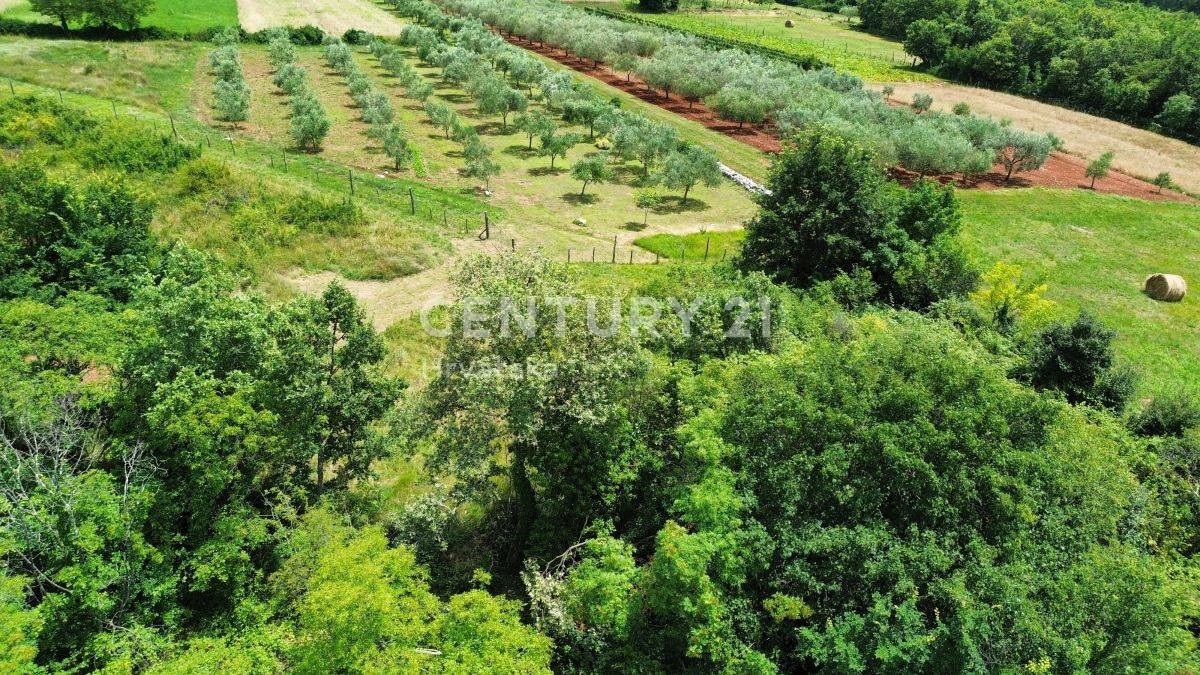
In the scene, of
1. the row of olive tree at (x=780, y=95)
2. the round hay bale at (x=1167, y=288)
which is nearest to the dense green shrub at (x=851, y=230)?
the row of olive tree at (x=780, y=95)

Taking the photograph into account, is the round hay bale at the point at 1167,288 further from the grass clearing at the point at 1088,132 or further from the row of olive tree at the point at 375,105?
the row of olive tree at the point at 375,105

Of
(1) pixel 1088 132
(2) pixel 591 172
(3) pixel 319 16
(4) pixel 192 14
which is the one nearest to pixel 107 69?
(4) pixel 192 14

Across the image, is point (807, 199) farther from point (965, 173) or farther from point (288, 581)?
point (965, 173)

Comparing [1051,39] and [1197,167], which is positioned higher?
[1051,39]

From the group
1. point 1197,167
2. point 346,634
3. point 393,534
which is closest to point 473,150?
point 393,534

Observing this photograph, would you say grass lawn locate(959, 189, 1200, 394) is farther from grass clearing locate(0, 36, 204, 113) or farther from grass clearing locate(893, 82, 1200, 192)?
grass clearing locate(0, 36, 204, 113)

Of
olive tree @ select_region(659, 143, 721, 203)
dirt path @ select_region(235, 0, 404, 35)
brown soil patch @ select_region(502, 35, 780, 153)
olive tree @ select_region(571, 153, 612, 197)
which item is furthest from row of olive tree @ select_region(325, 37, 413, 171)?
brown soil patch @ select_region(502, 35, 780, 153)
